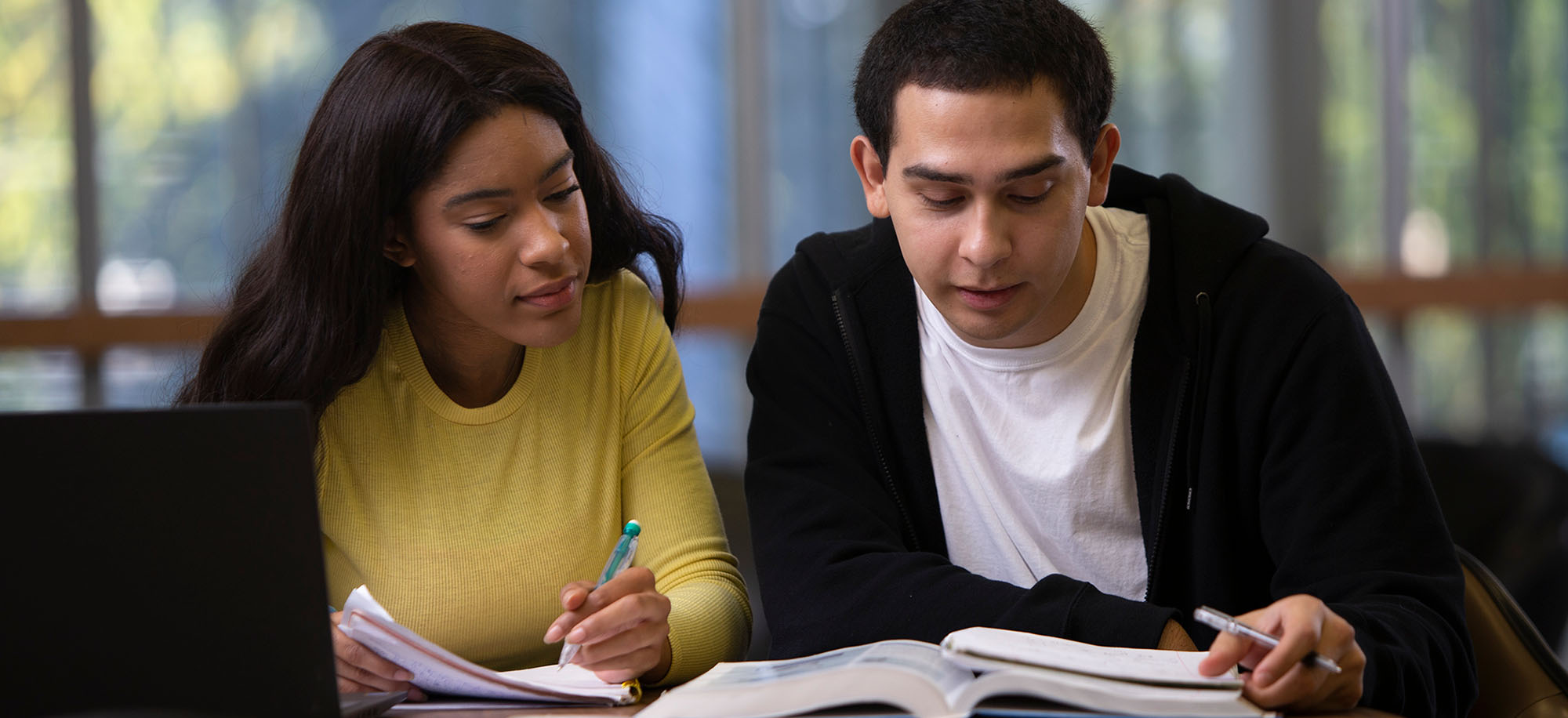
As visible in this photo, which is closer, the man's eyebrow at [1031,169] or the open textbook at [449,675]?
the open textbook at [449,675]

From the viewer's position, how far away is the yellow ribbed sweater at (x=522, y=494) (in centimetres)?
142

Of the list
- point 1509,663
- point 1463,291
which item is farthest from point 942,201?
point 1463,291

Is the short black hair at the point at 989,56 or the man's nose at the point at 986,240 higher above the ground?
the short black hair at the point at 989,56

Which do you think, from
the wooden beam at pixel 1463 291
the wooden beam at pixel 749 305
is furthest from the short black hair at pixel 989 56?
the wooden beam at pixel 1463 291

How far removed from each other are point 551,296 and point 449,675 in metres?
0.47

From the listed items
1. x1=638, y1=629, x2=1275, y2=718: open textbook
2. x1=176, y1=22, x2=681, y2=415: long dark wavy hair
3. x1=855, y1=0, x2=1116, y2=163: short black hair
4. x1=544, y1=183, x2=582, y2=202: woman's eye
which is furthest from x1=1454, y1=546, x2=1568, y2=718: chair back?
x1=176, y1=22, x2=681, y2=415: long dark wavy hair

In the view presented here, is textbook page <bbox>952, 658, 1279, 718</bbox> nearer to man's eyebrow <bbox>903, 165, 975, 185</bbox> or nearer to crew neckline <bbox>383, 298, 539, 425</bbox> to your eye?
man's eyebrow <bbox>903, 165, 975, 185</bbox>

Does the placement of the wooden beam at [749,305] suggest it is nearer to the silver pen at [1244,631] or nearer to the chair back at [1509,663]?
the chair back at [1509,663]

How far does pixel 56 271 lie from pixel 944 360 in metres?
2.80

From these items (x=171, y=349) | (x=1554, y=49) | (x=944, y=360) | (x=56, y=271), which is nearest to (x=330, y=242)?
(x=944, y=360)

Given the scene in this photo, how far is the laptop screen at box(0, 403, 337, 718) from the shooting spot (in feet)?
2.96

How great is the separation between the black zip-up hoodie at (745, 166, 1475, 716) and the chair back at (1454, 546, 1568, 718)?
0.49 ft

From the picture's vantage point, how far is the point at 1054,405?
58.9 inches

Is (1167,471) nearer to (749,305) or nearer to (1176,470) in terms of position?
(1176,470)
